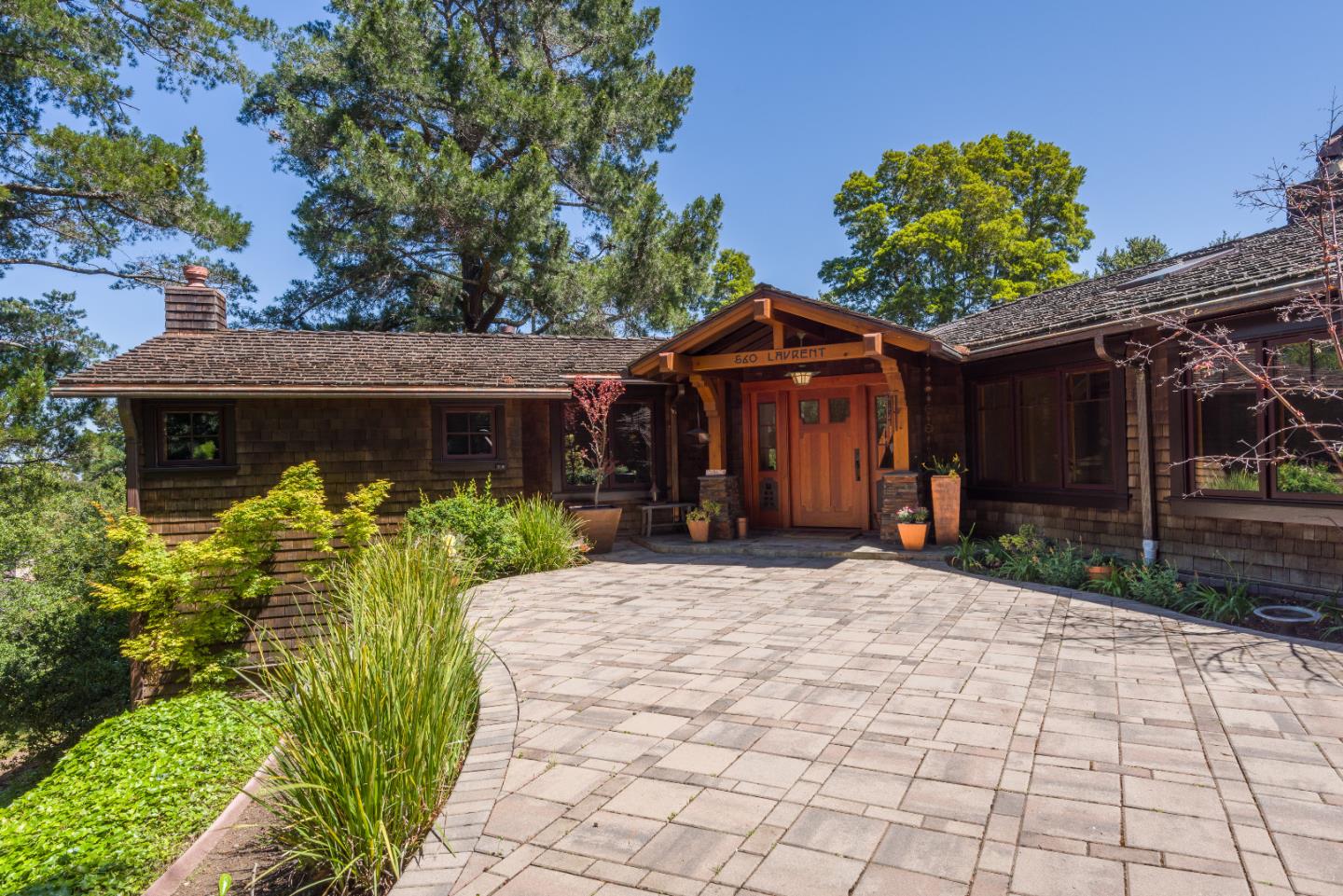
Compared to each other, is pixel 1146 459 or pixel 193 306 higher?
pixel 193 306

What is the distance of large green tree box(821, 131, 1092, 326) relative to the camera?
22.2 metres

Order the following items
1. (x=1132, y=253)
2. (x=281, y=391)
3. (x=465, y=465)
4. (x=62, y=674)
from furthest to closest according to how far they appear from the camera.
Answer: (x=1132, y=253), (x=62, y=674), (x=465, y=465), (x=281, y=391)

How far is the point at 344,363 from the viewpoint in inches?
408

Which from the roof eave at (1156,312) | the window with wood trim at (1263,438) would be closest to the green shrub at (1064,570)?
the window with wood trim at (1263,438)

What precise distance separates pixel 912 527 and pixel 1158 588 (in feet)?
8.55

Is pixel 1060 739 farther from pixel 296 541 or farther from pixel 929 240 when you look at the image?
pixel 929 240

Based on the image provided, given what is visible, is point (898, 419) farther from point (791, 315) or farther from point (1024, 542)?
point (1024, 542)

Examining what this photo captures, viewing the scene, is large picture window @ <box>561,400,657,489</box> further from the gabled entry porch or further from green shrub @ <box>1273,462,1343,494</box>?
green shrub @ <box>1273,462,1343,494</box>

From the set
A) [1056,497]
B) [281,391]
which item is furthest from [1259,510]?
[281,391]

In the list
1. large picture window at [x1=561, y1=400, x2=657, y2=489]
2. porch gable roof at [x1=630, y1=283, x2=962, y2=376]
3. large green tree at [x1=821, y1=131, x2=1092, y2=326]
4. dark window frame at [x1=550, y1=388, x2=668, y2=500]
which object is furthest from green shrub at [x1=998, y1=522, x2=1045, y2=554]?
large green tree at [x1=821, y1=131, x2=1092, y2=326]

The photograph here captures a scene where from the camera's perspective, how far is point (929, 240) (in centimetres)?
2222

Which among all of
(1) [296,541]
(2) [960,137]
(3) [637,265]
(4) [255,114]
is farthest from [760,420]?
(2) [960,137]

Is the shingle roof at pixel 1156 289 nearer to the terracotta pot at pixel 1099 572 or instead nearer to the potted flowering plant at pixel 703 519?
the terracotta pot at pixel 1099 572

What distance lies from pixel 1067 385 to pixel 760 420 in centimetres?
398
